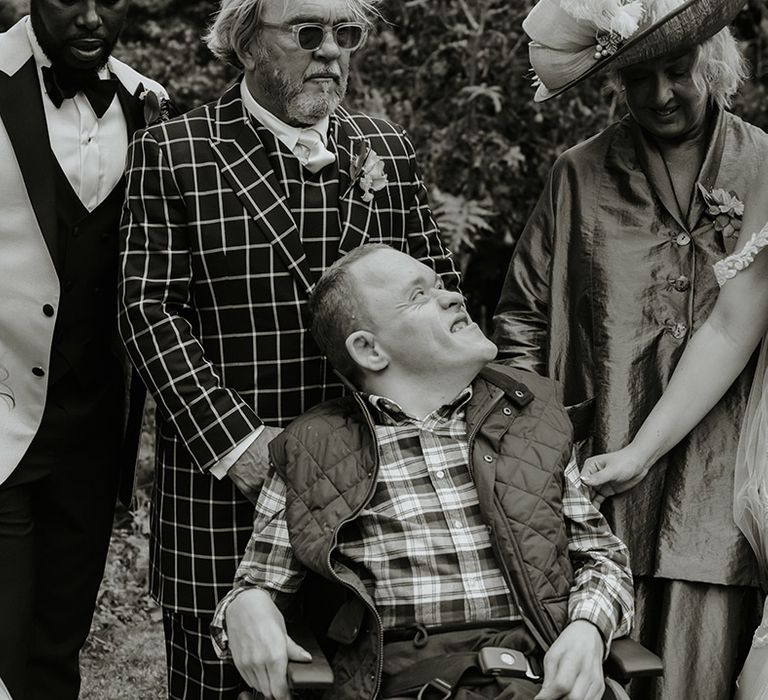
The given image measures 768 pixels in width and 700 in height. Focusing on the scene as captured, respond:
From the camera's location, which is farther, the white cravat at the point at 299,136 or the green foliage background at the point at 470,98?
the green foliage background at the point at 470,98

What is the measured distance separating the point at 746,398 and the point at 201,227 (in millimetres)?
1339

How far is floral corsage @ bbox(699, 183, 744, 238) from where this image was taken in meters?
3.08

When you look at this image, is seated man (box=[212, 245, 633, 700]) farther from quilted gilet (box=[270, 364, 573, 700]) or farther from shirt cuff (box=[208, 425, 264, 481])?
shirt cuff (box=[208, 425, 264, 481])

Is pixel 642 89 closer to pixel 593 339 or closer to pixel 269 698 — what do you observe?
pixel 593 339

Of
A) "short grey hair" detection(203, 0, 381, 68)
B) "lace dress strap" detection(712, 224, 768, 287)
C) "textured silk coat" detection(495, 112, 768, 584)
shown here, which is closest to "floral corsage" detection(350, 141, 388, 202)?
"short grey hair" detection(203, 0, 381, 68)

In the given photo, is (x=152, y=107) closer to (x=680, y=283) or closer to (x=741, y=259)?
(x=680, y=283)

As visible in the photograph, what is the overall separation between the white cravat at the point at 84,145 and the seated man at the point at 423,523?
0.69 meters

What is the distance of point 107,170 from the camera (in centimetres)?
333

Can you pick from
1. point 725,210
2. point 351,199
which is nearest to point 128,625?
point 351,199

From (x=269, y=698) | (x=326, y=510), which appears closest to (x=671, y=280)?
(x=326, y=510)

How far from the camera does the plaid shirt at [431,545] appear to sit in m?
2.80

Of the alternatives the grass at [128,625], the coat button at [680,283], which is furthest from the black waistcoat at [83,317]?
the grass at [128,625]

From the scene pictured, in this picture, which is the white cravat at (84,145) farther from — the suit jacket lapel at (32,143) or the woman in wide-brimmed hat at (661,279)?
the woman in wide-brimmed hat at (661,279)

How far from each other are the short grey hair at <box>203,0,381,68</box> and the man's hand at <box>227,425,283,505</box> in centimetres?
96
